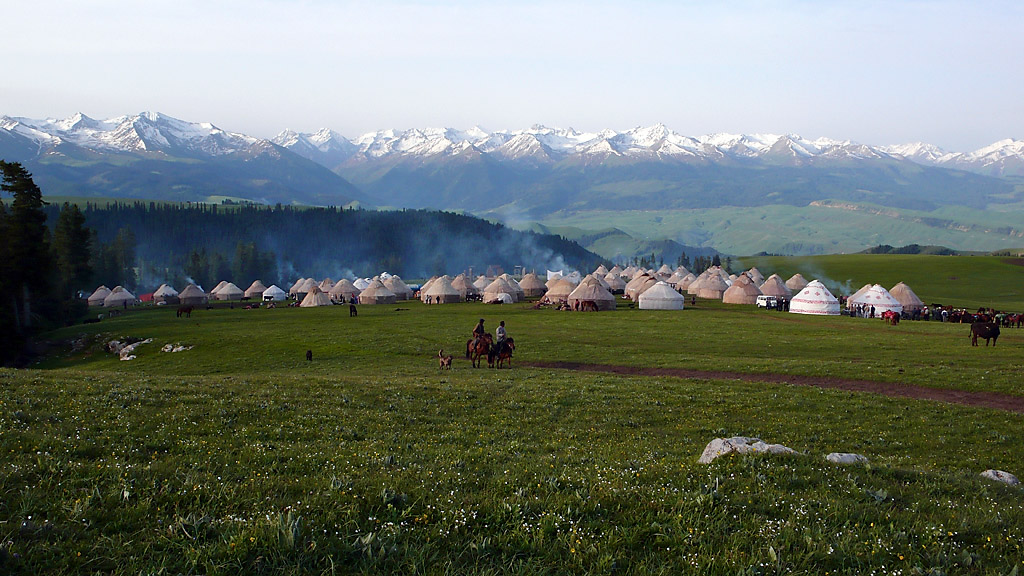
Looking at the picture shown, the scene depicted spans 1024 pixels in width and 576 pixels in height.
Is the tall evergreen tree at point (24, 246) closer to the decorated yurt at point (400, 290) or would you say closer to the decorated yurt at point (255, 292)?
the decorated yurt at point (400, 290)

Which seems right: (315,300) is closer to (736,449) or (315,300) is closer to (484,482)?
(736,449)

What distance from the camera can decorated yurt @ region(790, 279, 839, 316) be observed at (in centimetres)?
7956

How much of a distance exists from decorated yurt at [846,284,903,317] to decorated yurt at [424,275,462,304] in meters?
57.6

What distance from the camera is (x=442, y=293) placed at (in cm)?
10319

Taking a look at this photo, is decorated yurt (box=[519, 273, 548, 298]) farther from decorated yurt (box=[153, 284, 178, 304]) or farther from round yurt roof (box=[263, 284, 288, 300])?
decorated yurt (box=[153, 284, 178, 304])

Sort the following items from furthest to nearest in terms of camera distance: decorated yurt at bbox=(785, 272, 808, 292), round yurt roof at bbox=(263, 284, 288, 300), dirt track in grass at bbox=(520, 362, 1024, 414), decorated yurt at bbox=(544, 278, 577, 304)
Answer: round yurt roof at bbox=(263, 284, 288, 300)
decorated yurt at bbox=(785, 272, 808, 292)
decorated yurt at bbox=(544, 278, 577, 304)
dirt track in grass at bbox=(520, 362, 1024, 414)

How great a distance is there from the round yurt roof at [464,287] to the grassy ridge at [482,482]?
294 ft

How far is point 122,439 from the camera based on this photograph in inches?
439

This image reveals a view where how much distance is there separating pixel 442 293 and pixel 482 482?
3731 inches

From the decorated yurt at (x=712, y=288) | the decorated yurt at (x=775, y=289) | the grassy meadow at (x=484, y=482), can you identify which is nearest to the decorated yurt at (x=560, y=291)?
the decorated yurt at (x=712, y=288)

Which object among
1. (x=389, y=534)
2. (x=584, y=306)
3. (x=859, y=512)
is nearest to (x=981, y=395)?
(x=859, y=512)

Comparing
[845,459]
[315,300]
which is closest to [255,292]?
[315,300]

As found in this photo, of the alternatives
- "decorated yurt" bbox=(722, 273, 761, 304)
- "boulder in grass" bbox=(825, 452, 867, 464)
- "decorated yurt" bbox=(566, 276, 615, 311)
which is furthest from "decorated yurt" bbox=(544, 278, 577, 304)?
"boulder in grass" bbox=(825, 452, 867, 464)

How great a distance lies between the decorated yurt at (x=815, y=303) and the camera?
79.6m
